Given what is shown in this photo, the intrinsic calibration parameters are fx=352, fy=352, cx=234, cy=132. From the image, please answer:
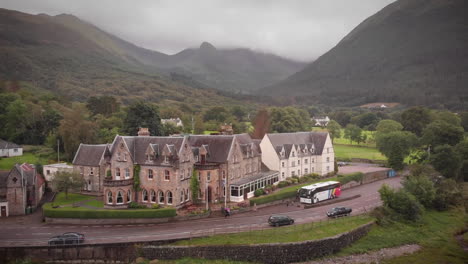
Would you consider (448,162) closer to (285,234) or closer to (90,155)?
(285,234)

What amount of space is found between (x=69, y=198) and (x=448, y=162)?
232ft

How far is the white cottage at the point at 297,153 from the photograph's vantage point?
6494 cm

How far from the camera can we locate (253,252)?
36219mm

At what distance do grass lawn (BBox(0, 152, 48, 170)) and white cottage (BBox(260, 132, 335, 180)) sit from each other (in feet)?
147

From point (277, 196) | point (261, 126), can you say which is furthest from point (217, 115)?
point (277, 196)

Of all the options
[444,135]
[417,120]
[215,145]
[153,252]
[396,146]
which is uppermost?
[417,120]

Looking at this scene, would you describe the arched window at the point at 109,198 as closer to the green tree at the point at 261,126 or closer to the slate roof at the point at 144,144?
the slate roof at the point at 144,144

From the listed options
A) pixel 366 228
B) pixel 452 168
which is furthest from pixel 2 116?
pixel 452 168

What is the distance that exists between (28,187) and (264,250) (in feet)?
116

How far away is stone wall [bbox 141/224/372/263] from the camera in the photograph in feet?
116

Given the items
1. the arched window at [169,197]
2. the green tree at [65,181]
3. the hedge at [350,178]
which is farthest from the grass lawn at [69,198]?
the hedge at [350,178]

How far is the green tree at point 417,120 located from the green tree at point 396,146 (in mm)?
33162

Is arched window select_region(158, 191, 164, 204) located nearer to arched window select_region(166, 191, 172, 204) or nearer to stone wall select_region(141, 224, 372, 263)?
arched window select_region(166, 191, 172, 204)

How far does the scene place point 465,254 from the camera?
42.7m
